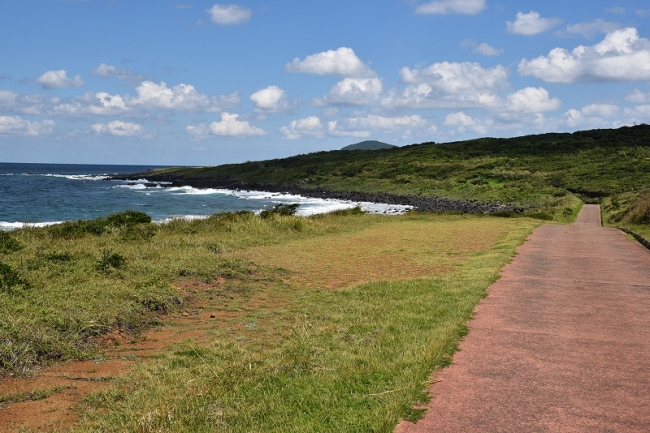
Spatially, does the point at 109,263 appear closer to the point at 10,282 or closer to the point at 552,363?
the point at 10,282

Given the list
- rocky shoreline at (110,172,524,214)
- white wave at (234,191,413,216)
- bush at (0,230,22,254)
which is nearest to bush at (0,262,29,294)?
bush at (0,230,22,254)

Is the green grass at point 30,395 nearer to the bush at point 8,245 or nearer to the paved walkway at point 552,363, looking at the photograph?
the paved walkway at point 552,363

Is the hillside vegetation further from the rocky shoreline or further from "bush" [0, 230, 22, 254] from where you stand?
"bush" [0, 230, 22, 254]

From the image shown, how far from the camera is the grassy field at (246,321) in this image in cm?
513

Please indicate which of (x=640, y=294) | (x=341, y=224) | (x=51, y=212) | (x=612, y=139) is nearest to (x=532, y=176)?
(x=612, y=139)

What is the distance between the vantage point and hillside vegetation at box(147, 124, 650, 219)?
195ft

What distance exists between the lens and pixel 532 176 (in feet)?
226

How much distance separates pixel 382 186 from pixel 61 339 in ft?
230

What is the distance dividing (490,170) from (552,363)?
242 ft

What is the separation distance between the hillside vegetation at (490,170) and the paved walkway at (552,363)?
126ft

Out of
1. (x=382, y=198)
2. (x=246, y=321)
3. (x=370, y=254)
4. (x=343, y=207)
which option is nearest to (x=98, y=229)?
(x=370, y=254)

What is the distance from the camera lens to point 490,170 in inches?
3012

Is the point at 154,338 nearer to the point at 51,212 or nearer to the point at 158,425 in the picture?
the point at 158,425

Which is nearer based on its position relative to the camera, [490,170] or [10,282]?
[10,282]
